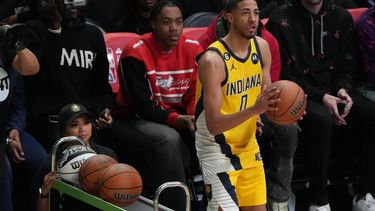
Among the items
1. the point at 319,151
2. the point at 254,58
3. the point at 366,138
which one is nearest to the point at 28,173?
the point at 254,58

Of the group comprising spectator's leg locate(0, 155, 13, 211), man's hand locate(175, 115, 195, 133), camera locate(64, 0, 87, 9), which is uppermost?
camera locate(64, 0, 87, 9)

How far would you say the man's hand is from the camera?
586 centimetres

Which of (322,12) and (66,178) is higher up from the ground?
(322,12)

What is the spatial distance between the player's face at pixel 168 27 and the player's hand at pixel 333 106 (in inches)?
49.1

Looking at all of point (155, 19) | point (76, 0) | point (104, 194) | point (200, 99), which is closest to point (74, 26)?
point (76, 0)

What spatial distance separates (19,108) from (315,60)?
2373mm

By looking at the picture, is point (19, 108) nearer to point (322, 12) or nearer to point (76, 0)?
point (76, 0)

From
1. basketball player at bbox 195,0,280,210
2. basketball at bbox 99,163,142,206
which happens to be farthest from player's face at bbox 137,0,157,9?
basketball at bbox 99,163,142,206

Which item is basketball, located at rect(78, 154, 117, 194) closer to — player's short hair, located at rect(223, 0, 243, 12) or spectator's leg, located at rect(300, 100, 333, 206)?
player's short hair, located at rect(223, 0, 243, 12)

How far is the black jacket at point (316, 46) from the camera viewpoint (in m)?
6.49

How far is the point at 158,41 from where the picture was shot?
20.0 feet

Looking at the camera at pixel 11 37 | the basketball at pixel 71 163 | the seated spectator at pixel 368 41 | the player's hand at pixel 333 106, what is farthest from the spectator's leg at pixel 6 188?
the seated spectator at pixel 368 41

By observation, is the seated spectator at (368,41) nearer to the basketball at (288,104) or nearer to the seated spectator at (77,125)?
the basketball at (288,104)

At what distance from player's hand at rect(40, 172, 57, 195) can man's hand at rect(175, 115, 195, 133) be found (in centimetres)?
124
